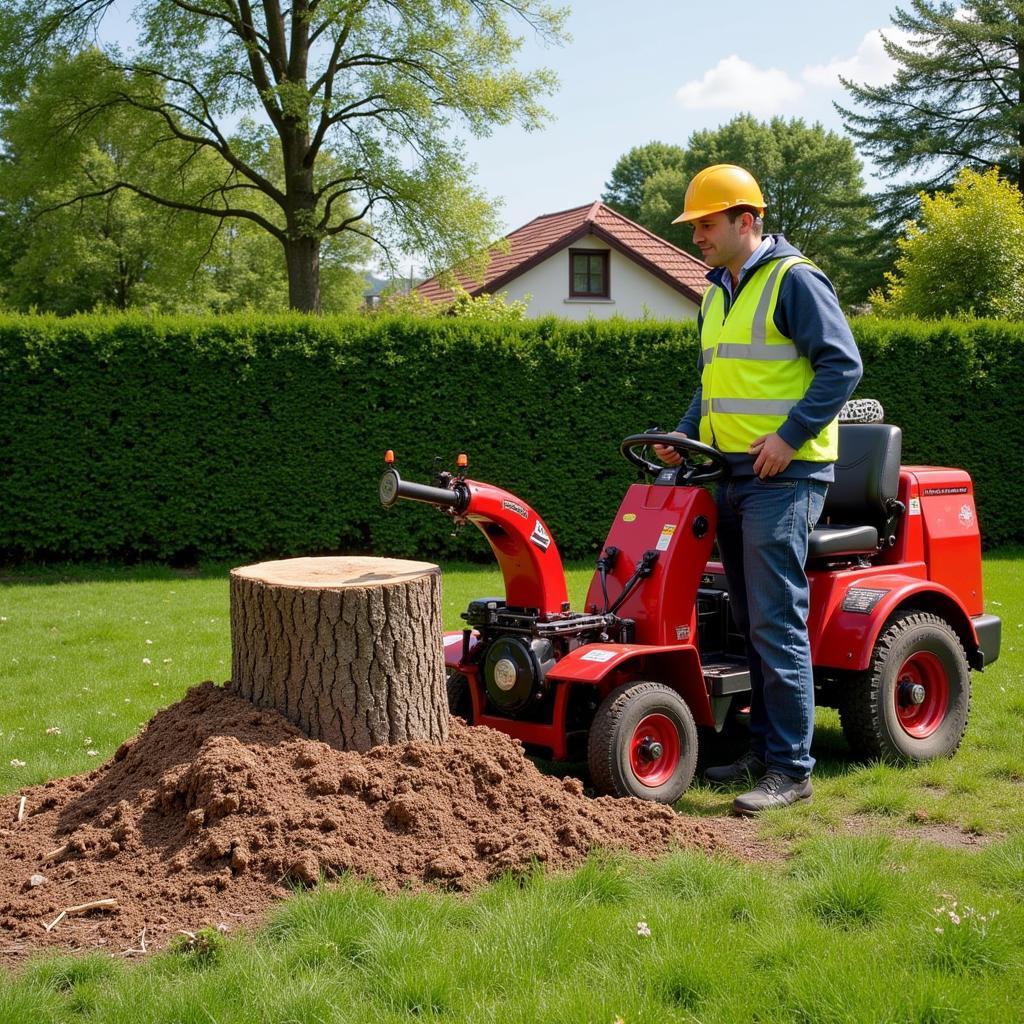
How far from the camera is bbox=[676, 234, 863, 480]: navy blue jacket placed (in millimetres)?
4445

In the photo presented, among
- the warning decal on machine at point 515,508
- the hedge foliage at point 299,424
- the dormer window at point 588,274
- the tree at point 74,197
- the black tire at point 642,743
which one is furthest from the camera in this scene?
the dormer window at point 588,274

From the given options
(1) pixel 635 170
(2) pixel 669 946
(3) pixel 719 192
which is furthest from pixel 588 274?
(1) pixel 635 170

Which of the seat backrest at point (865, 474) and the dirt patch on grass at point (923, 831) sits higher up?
the seat backrest at point (865, 474)

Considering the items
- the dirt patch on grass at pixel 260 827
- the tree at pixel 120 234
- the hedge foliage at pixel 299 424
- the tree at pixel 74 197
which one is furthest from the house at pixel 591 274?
the dirt patch on grass at pixel 260 827

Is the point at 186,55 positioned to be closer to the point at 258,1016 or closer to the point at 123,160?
the point at 123,160

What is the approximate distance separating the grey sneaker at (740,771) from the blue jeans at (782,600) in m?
0.27

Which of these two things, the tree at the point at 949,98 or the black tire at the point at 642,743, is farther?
the tree at the point at 949,98

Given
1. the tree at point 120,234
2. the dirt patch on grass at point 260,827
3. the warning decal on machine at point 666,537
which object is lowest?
the dirt patch on grass at point 260,827

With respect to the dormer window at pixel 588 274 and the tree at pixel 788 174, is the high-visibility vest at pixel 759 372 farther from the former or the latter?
the tree at pixel 788 174

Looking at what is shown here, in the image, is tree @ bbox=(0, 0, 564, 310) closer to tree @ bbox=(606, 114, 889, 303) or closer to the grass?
the grass

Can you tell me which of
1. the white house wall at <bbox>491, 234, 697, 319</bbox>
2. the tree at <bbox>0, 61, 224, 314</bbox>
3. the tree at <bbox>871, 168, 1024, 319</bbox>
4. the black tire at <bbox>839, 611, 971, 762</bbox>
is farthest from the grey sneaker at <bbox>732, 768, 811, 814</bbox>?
the white house wall at <bbox>491, 234, 697, 319</bbox>

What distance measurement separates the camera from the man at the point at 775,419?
4496 millimetres

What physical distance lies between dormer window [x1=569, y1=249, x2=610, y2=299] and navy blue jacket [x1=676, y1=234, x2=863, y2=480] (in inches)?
924

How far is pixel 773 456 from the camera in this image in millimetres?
4477
